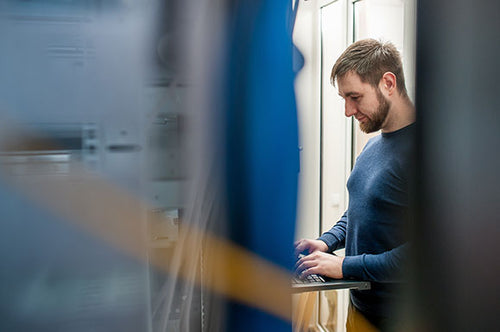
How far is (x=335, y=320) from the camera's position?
2.16 m

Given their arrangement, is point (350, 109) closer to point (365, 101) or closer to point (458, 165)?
point (365, 101)

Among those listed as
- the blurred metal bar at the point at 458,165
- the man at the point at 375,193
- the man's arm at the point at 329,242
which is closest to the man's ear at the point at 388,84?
the man at the point at 375,193

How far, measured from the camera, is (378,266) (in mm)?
1012

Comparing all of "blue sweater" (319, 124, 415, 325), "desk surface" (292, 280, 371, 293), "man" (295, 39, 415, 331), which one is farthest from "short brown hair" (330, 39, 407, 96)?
"desk surface" (292, 280, 371, 293)

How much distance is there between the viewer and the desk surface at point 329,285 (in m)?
0.89

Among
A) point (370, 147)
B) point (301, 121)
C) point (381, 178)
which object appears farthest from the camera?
point (370, 147)

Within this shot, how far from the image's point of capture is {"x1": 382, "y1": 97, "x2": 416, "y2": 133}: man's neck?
1.18 m

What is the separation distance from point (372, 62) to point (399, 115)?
18 cm

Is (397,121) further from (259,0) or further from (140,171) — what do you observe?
(140,171)

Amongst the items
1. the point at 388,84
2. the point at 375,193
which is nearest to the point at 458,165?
the point at 375,193

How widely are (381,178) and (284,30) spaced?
67 centimetres

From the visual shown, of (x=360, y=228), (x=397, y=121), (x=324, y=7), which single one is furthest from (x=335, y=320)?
(x=324, y=7)

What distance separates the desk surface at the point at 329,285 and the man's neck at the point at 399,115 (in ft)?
1.50

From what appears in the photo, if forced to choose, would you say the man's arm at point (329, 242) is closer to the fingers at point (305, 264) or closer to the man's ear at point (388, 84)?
the fingers at point (305, 264)
